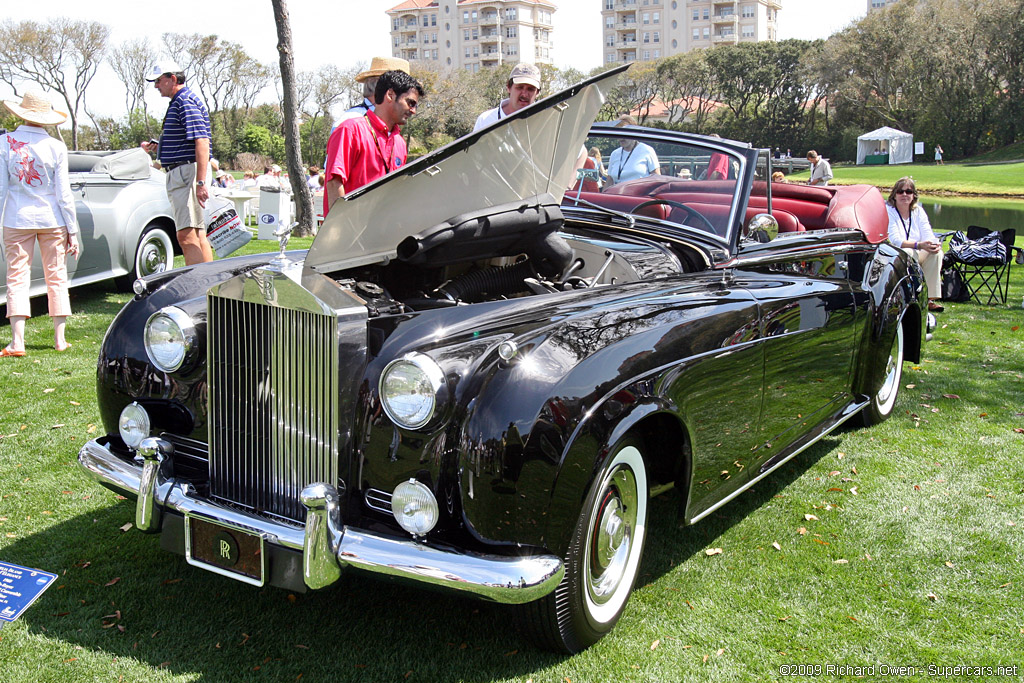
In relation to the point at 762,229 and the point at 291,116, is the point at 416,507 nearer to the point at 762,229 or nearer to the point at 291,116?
the point at 762,229

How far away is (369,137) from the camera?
5062 millimetres

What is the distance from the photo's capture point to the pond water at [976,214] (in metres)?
21.1

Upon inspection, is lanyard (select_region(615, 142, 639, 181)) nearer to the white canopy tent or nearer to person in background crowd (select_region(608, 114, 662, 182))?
person in background crowd (select_region(608, 114, 662, 182))

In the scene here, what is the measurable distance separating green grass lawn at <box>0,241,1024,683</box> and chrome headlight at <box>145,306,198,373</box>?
33.7 inches

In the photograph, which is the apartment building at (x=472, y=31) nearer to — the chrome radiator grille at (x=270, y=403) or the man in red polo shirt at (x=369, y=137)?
the man in red polo shirt at (x=369, y=137)

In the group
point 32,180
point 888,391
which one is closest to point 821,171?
point 888,391

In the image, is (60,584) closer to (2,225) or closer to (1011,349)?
(2,225)

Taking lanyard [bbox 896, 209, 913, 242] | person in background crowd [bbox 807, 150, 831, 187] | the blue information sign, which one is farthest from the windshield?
person in background crowd [bbox 807, 150, 831, 187]

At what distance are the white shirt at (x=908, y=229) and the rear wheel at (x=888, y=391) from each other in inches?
150

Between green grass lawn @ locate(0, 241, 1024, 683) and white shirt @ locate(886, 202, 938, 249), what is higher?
white shirt @ locate(886, 202, 938, 249)

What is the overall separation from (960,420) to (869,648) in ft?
9.93

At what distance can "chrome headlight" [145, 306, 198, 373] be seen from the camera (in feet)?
9.91

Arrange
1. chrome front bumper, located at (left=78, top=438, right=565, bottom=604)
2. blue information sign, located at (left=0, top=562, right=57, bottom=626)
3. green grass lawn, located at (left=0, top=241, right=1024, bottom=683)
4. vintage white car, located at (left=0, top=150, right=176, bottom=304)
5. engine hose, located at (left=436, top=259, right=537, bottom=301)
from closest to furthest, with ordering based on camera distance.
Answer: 1. chrome front bumper, located at (left=78, top=438, right=565, bottom=604)
2. green grass lawn, located at (left=0, top=241, right=1024, bottom=683)
3. blue information sign, located at (left=0, top=562, right=57, bottom=626)
4. engine hose, located at (left=436, top=259, right=537, bottom=301)
5. vintage white car, located at (left=0, top=150, right=176, bottom=304)

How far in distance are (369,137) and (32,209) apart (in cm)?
300
